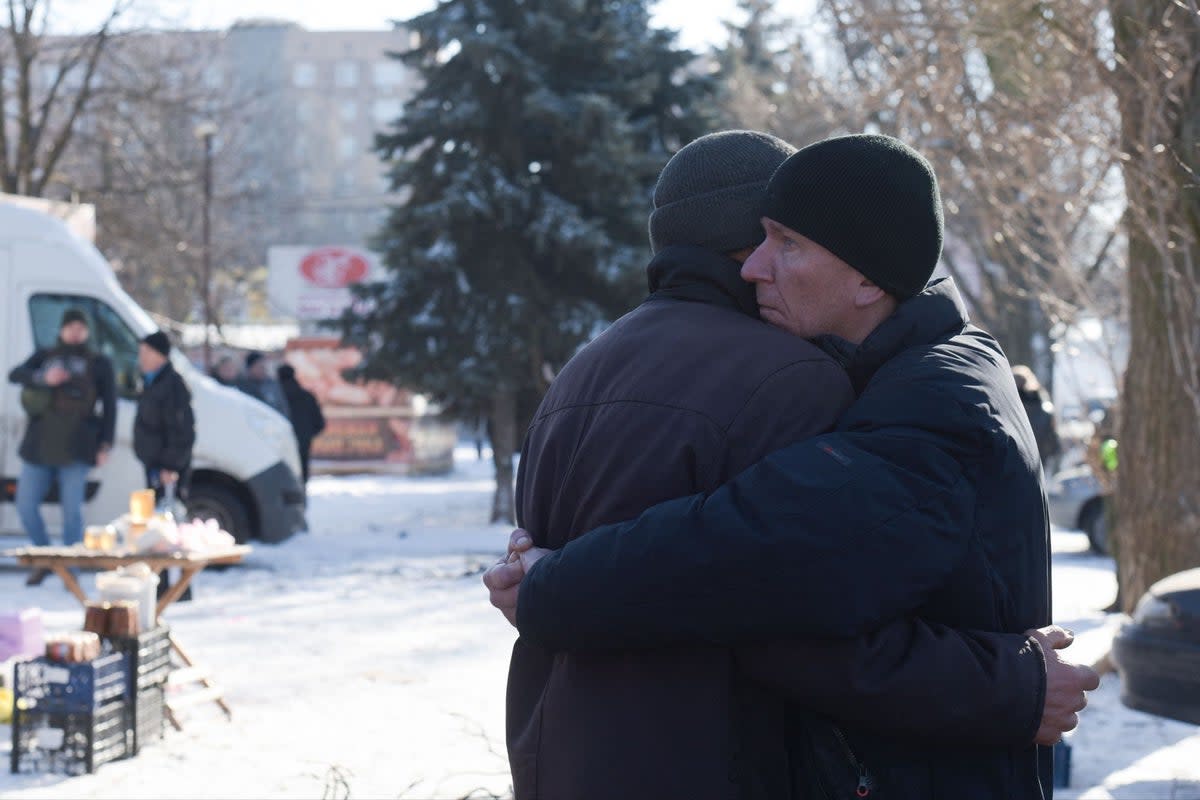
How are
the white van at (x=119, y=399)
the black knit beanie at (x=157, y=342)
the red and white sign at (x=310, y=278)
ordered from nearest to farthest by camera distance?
the black knit beanie at (x=157, y=342) < the white van at (x=119, y=399) < the red and white sign at (x=310, y=278)

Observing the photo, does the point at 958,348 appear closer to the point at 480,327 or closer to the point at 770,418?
the point at 770,418

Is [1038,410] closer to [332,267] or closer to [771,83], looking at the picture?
[771,83]

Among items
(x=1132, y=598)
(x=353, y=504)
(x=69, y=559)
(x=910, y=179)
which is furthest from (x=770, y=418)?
(x=353, y=504)

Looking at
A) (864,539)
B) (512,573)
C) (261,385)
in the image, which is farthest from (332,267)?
(864,539)

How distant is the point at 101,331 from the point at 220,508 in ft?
→ 6.23

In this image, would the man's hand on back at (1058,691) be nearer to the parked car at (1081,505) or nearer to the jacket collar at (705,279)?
the jacket collar at (705,279)

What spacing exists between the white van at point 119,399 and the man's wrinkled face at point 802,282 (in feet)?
37.6

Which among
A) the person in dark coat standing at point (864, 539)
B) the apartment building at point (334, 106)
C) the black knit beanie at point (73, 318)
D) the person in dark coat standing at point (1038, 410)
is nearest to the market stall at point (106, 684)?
the person in dark coat standing at point (864, 539)

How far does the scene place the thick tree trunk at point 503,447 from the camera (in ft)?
61.8

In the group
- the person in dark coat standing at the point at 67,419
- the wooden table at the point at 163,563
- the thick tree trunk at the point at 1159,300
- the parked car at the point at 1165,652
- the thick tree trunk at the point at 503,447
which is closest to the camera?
the parked car at the point at 1165,652

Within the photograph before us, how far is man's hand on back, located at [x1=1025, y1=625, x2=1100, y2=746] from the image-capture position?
221cm

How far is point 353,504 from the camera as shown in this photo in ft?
72.8

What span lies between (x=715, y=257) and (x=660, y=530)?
525mm

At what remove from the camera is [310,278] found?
39.7m
